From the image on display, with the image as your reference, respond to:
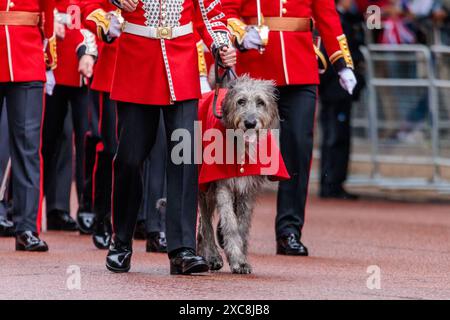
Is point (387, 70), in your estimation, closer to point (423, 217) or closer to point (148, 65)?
point (423, 217)

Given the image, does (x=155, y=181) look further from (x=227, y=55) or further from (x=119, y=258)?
(x=227, y=55)

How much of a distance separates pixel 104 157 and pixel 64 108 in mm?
1414

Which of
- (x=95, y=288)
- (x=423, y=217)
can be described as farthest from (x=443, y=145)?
(x=95, y=288)

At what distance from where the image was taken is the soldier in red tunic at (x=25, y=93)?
33.7ft

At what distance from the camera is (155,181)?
Result: 34.9 ft

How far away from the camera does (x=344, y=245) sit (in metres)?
11.5

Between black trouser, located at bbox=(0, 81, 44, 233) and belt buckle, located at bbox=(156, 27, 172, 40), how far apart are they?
1980mm

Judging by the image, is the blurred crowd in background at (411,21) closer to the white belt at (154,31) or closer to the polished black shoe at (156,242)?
the polished black shoe at (156,242)

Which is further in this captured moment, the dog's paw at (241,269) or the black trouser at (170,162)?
the dog's paw at (241,269)

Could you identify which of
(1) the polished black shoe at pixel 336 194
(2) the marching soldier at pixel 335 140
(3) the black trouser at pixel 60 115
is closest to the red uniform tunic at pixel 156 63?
(3) the black trouser at pixel 60 115

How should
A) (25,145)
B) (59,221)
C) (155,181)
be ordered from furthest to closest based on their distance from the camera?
1. (59,221)
2. (155,181)
3. (25,145)

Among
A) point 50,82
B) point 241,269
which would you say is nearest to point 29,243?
point 50,82

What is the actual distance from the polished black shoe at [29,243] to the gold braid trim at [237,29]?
1940 mm

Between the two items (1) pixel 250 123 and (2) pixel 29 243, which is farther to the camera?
(2) pixel 29 243
